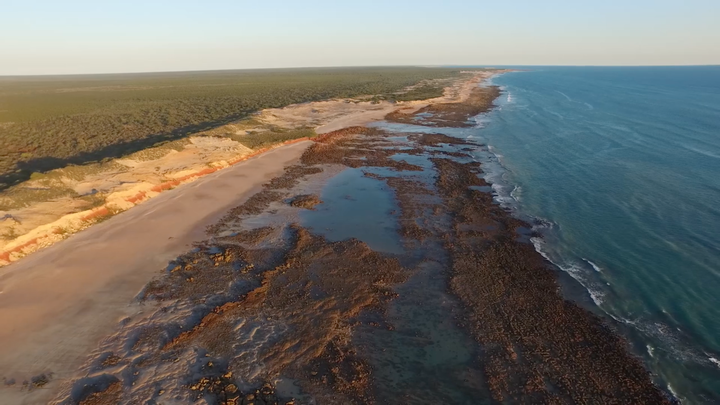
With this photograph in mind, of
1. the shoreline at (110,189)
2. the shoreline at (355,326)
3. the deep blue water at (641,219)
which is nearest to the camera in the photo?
the shoreline at (355,326)

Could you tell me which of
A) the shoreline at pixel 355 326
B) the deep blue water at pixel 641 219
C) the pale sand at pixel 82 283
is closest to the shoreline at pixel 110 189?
the pale sand at pixel 82 283

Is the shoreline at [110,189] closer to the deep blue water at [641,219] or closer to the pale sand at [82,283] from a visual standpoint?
the pale sand at [82,283]

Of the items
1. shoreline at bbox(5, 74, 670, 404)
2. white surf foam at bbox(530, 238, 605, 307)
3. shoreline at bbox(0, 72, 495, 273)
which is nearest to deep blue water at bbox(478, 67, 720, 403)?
white surf foam at bbox(530, 238, 605, 307)

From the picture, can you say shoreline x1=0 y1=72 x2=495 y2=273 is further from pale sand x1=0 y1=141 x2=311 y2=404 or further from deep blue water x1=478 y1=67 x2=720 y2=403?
deep blue water x1=478 y1=67 x2=720 y2=403

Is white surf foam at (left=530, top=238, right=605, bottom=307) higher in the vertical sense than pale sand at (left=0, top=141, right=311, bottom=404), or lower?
lower

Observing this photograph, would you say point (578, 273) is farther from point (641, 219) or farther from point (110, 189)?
point (110, 189)
